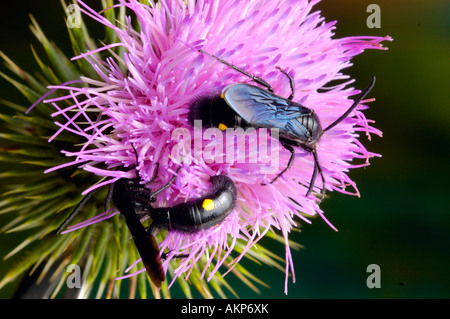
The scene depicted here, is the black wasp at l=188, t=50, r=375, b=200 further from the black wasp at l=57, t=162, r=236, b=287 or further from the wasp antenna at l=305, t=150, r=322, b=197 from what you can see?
the black wasp at l=57, t=162, r=236, b=287

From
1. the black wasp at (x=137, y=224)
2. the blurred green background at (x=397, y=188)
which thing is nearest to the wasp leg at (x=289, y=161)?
the black wasp at (x=137, y=224)

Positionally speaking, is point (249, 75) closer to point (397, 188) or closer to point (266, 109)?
point (266, 109)

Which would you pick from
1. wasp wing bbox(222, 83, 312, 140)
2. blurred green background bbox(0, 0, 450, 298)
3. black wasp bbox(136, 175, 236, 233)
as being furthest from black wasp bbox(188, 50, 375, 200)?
blurred green background bbox(0, 0, 450, 298)

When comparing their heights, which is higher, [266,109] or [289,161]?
[266,109]

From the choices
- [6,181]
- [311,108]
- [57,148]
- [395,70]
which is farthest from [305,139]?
[395,70]

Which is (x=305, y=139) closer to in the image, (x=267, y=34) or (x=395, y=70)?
(x=267, y=34)

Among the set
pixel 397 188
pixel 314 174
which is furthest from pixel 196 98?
pixel 397 188

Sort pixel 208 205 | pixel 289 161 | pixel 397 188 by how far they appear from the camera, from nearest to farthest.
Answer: pixel 208 205
pixel 289 161
pixel 397 188

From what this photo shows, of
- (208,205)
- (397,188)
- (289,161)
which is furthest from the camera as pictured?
(397,188)
